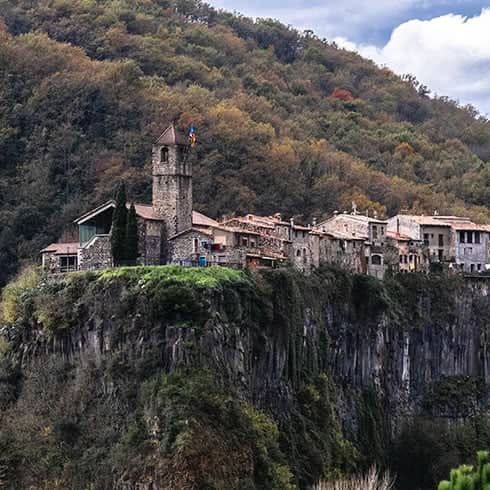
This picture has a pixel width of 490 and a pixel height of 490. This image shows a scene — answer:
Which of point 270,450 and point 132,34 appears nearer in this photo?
point 270,450

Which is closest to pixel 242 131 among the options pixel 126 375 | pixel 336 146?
pixel 336 146

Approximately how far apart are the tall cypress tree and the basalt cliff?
350cm

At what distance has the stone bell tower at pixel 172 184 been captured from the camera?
84062 millimetres

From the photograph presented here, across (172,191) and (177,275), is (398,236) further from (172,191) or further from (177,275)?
(177,275)

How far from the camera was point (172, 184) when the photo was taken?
3317 inches

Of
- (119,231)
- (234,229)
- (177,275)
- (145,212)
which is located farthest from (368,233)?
(177,275)

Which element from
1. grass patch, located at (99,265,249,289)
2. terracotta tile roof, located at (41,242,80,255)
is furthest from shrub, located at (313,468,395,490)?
terracotta tile roof, located at (41,242,80,255)

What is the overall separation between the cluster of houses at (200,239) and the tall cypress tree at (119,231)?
2.64ft

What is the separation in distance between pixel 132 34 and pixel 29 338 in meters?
96.8

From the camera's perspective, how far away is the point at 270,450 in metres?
72.8

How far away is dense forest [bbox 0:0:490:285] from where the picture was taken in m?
117

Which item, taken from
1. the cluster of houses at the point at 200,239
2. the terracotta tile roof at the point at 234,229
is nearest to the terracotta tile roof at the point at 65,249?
the cluster of houses at the point at 200,239

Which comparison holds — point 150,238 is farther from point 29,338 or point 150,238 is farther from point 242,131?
point 242,131

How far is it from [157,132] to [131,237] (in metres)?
43.7
